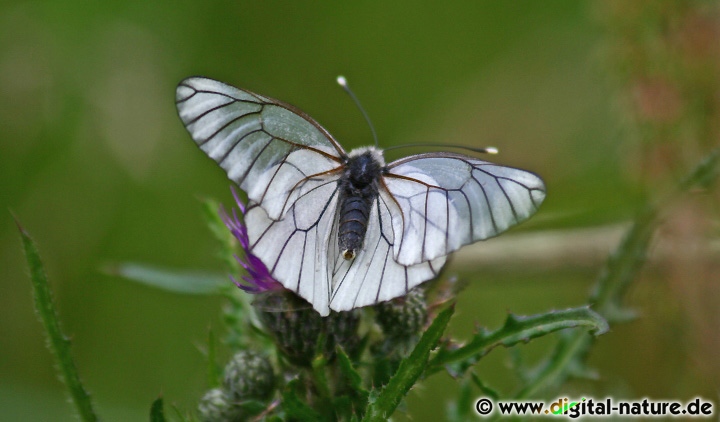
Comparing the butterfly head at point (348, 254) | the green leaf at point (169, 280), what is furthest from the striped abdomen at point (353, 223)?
the green leaf at point (169, 280)

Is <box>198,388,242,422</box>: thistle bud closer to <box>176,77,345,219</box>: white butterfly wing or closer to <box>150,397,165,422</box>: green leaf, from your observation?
<box>150,397,165,422</box>: green leaf

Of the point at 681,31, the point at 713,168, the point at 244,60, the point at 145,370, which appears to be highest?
the point at 244,60

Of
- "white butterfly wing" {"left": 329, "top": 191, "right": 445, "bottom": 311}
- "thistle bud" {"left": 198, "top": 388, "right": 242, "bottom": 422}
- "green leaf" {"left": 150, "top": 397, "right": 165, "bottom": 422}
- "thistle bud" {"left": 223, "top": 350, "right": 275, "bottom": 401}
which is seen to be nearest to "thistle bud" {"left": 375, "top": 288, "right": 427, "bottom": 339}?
"white butterfly wing" {"left": 329, "top": 191, "right": 445, "bottom": 311}

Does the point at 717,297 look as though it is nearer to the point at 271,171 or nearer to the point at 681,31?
the point at 681,31

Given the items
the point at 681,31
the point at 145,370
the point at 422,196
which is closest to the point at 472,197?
the point at 422,196

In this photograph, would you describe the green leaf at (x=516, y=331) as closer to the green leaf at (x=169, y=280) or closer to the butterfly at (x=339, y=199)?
the butterfly at (x=339, y=199)

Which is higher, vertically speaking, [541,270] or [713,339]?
[541,270]

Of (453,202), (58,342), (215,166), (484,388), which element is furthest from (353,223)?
(215,166)
